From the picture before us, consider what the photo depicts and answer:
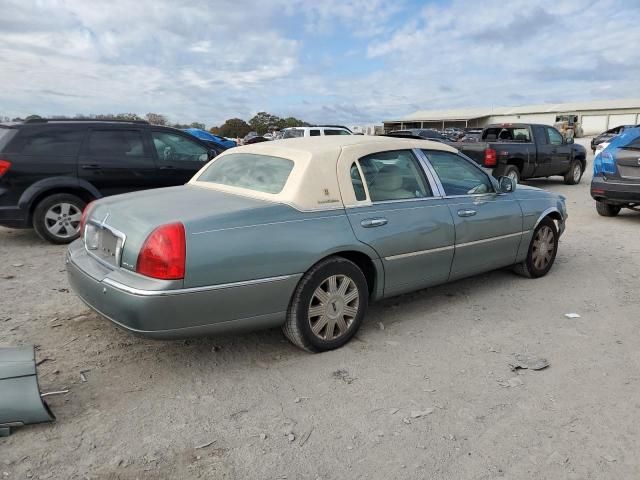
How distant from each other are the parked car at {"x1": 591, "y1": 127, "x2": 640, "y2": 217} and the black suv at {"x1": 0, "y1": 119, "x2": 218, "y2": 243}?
7.11 meters

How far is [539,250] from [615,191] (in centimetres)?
431

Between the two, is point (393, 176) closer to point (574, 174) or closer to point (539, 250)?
point (539, 250)

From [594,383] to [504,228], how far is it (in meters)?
1.99

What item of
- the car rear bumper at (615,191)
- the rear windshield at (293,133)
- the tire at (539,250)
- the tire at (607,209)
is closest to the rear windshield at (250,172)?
the tire at (539,250)

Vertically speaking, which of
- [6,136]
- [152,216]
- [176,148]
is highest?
[6,136]

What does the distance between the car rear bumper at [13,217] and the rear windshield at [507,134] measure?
452 inches

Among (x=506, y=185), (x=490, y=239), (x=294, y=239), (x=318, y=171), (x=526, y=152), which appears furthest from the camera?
(x=526, y=152)

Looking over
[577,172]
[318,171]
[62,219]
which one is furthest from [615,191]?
[62,219]

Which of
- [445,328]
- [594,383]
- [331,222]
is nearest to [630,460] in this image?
[594,383]

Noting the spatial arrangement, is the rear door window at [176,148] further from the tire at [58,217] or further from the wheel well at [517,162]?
the wheel well at [517,162]

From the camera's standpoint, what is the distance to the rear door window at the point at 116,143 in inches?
297

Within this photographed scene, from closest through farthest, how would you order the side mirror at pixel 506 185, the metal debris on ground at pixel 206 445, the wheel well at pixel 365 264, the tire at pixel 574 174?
the metal debris on ground at pixel 206 445 < the wheel well at pixel 365 264 < the side mirror at pixel 506 185 < the tire at pixel 574 174

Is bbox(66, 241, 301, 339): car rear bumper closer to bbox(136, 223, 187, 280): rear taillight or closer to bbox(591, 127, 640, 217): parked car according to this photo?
bbox(136, 223, 187, 280): rear taillight

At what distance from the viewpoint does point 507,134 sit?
14266 millimetres
